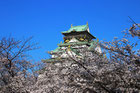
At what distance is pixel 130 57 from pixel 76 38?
85.4 ft

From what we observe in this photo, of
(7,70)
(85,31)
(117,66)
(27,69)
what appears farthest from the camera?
(85,31)

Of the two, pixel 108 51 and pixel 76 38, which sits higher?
pixel 76 38

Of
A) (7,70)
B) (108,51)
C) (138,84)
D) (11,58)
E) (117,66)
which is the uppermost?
(11,58)

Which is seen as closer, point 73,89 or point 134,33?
point 73,89

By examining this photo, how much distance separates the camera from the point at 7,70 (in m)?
12.5

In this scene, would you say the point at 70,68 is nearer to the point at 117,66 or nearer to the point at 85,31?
the point at 117,66

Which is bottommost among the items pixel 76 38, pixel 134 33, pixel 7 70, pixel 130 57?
pixel 130 57

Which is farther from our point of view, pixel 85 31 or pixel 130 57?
pixel 85 31

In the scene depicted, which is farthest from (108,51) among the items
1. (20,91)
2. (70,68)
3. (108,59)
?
(20,91)

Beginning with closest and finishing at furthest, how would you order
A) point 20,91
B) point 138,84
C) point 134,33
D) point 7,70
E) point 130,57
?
point 138,84, point 130,57, point 134,33, point 20,91, point 7,70

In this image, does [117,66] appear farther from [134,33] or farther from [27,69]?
[27,69]

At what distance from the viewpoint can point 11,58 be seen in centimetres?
1266

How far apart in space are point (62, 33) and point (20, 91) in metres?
23.5

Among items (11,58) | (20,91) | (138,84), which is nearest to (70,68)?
(138,84)
